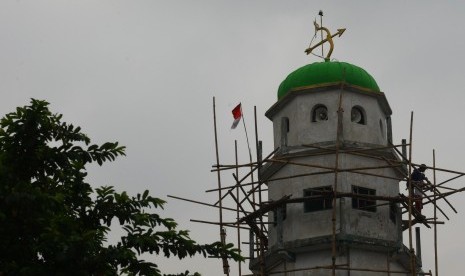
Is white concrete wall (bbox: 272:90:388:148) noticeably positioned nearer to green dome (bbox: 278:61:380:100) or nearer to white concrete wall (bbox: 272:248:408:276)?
green dome (bbox: 278:61:380:100)

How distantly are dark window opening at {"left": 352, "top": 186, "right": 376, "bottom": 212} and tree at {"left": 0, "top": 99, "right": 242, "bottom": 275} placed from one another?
37.2 feet

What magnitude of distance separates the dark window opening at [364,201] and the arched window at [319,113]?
2.55 meters

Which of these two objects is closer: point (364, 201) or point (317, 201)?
point (317, 201)

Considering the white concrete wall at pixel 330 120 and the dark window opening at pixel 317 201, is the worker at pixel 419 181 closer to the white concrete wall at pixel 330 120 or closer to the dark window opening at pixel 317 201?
the white concrete wall at pixel 330 120

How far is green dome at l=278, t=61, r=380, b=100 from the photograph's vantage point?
3194 centimetres

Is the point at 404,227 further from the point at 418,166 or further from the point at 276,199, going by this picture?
the point at 276,199

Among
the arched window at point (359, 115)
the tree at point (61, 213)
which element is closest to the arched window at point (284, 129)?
the arched window at point (359, 115)

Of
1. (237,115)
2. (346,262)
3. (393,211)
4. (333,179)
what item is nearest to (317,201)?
(333,179)

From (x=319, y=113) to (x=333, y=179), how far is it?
2.39 metres

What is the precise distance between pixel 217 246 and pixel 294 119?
12856 mm

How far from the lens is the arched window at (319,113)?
32.1 m

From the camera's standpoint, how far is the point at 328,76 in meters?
32.0

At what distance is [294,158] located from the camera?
3150cm

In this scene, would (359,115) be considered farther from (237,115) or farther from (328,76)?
(237,115)
